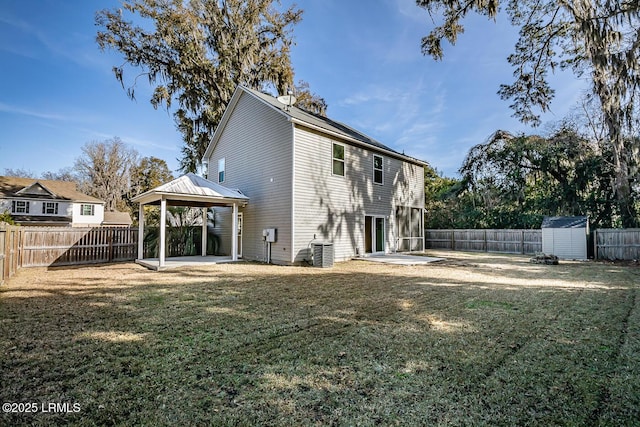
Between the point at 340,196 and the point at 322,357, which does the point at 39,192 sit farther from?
the point at 322,357

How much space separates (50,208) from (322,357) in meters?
32.4

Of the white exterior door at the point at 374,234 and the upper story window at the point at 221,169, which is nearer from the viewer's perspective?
the white exterior door at the point at 374,234

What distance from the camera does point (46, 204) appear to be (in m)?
25.3

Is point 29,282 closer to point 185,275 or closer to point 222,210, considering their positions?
point 185,275

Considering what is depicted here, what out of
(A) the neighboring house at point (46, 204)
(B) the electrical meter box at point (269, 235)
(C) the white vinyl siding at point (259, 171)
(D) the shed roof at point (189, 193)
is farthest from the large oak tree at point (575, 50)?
(A) the neighboring house at point (46, 204)

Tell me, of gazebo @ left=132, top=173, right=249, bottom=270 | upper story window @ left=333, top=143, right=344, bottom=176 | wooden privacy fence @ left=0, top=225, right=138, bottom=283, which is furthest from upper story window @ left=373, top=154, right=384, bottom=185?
wooden privacy fence @ left=0, top=225, right=138, bottom=283

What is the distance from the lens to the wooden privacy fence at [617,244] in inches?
468

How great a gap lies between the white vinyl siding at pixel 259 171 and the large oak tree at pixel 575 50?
637cm

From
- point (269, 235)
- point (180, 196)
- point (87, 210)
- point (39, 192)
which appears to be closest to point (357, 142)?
point (269, 235)

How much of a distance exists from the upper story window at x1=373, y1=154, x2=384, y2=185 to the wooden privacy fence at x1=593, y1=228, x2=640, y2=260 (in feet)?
30.4

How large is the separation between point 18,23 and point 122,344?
11954 mm

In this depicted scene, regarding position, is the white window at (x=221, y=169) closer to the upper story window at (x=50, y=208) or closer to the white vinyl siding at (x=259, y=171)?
the white vinyl siding at (x=259, y=171)

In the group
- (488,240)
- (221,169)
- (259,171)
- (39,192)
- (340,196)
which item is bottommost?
(488,240)

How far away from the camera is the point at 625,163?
12.8m
